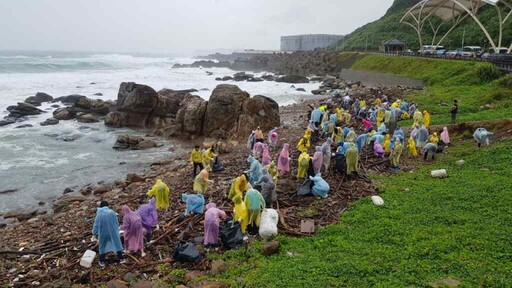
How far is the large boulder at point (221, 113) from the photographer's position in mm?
24578

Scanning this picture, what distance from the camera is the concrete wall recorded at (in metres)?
123

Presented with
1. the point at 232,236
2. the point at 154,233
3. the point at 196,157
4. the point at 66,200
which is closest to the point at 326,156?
the point at 196,157

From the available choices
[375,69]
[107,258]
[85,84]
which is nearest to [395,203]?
[107,258]

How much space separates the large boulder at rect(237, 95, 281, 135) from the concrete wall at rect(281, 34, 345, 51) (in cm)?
9619

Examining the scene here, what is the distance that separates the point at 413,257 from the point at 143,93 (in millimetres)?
24706

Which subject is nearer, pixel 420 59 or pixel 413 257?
pixel 413 257

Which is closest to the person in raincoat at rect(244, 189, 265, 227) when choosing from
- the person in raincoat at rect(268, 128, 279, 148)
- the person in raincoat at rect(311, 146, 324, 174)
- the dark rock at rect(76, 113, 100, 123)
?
the person in raincoat at rect(311, 146, 324, 174)

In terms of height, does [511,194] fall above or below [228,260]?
above

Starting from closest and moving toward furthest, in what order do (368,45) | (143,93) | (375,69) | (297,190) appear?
(297,190)
(143,93)
(375,69)
(368,45)

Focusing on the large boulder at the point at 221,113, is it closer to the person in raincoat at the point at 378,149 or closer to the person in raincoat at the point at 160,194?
the person in raincoat at the point at 378,149

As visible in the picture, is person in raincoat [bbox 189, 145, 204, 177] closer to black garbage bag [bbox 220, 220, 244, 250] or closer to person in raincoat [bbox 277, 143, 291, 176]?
person in raincoat [bbox 277, 143, 291, 176]

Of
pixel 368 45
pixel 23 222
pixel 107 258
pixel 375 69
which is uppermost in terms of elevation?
pixel 368 45

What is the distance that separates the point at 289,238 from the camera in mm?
9258

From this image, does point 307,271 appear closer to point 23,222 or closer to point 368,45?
point 23,222
